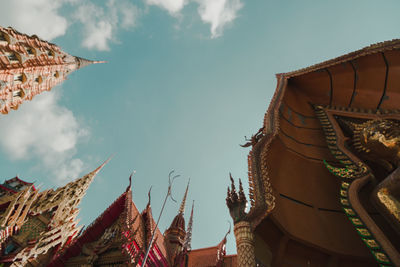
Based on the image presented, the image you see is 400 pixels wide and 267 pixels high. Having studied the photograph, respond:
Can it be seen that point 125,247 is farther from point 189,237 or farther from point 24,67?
point 24,67

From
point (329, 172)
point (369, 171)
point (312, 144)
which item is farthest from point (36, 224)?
point (369, 171)

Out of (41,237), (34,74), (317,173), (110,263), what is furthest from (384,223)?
(34,74)

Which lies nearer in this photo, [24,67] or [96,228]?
[96,228]

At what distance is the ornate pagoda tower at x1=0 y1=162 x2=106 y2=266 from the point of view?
9.90 metres

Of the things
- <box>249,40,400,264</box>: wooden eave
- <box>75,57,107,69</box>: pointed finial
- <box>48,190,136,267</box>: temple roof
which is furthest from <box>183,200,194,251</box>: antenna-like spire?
<box>75,57,107,69</box>: pointed finial

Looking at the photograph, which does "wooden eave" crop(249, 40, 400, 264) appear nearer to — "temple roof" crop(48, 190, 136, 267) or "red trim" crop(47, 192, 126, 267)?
"temple roof" crop(48, 190, 136, 267)

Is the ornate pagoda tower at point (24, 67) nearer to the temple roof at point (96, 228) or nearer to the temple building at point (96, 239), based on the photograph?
the temple building at point (96, 239)

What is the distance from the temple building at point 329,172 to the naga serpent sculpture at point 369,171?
16mm

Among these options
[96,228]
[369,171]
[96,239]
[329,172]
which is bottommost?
[369,171]

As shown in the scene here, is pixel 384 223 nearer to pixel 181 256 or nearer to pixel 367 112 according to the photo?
pixel 367 112

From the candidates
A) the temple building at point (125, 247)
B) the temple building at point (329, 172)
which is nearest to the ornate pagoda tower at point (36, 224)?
the temple building at point (125, 247)

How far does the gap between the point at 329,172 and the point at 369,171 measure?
4.43ft

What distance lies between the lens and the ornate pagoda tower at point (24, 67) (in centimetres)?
1119

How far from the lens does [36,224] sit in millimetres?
12977
